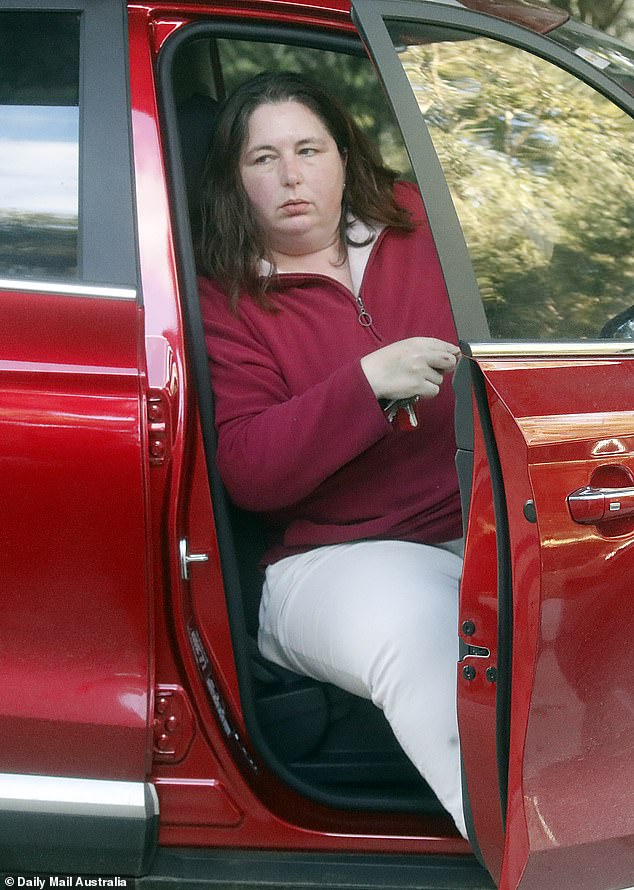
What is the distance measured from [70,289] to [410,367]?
0.50 m

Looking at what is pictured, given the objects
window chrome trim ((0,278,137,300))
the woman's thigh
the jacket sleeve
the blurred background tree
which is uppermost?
the blurred background tree

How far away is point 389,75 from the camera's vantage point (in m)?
1.60

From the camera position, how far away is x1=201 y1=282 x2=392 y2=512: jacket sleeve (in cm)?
179

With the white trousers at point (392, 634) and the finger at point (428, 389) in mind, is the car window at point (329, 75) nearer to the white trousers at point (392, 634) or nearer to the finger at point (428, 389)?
the finger at point (428, 389)

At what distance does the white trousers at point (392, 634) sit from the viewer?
1.73m

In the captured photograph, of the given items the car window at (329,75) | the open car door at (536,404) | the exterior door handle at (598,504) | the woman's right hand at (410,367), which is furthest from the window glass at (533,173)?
the car window at (329,75)

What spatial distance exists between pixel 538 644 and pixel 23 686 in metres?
0.72

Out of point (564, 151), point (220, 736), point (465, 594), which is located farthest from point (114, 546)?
point (564, 151)

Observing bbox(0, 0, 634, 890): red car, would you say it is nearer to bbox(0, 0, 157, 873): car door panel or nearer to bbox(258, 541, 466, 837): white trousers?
bbox(0, 0, 157, 873): car door panel

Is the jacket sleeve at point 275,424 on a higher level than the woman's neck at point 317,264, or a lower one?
lower

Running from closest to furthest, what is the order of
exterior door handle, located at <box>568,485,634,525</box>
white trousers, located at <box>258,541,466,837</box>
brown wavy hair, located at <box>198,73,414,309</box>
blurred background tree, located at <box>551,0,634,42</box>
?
exterior door handle, located at <box>568,485,634,525</box> → white trousers, located at <box>258,541,466,837</box> → brown wavy hair, located at <box>198,73,414,309</box> → blurred background tree, located at <box>551,0,634,42</box>

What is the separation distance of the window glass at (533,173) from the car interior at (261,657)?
0.35 meters

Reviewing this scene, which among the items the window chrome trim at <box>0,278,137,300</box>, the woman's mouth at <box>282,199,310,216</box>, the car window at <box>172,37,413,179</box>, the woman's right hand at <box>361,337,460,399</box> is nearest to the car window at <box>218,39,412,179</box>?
the car window at <box>172,37,413,179</box>

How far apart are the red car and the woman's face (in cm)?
24
